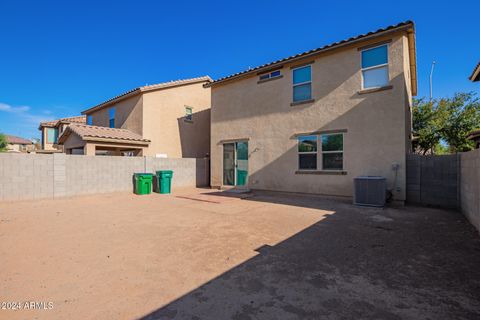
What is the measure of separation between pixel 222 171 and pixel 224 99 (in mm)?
4260

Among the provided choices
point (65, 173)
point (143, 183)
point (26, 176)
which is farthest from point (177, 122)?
point (26, 176)

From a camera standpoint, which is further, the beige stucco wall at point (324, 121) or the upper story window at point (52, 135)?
the upper story window at point (52, 135)

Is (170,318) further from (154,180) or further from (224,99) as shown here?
(224,99)

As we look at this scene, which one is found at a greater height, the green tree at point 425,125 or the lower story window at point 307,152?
the green tree at point 425,125

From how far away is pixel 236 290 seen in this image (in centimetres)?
300

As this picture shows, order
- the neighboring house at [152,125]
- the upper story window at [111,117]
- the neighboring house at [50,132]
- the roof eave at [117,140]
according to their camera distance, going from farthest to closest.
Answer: the neighboring house at [50,132]
the upper story window at [111,117]
the neighboring house at [152,125]
the roof eave at [117,140]

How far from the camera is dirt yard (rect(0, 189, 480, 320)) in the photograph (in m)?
2.64

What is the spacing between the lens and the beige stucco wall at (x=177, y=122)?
15.6 m

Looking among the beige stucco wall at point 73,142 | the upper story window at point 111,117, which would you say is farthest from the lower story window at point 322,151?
the upper story window at point 111,117

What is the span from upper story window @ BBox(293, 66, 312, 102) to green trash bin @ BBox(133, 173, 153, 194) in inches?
324

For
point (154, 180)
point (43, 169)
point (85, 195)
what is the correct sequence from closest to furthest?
point (43, 169) → point (85, 195) → point (154, 180)

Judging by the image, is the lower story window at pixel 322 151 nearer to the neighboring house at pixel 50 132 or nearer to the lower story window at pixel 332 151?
the lower story window at pixel 332 151

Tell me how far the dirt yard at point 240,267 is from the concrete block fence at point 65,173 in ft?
9.79

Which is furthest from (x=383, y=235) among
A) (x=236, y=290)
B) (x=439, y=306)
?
(x=236, y=290)
